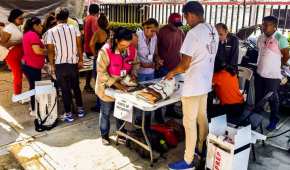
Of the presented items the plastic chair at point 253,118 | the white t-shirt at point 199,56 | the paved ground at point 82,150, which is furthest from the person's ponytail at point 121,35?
the plastic chair at point 253,118

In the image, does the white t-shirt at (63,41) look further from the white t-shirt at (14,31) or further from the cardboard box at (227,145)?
the cardboard box at (227,145)

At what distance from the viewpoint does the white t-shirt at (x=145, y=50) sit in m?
4.58

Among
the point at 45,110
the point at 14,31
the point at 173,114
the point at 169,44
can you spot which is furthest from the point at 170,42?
the point at 14,31

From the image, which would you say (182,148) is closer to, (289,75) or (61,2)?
(289,75)

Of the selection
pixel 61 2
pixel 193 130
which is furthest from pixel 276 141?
pixel 61 2

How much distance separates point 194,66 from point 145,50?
4.98ft

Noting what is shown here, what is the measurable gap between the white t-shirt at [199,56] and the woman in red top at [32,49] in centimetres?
269

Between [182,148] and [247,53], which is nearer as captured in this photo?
[182,148]

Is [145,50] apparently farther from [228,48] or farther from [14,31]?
[14,31]

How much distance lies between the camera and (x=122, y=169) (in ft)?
12.1

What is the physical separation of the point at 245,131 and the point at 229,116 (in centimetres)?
77

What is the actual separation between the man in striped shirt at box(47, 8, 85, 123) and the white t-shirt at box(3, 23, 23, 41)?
40.1 inches

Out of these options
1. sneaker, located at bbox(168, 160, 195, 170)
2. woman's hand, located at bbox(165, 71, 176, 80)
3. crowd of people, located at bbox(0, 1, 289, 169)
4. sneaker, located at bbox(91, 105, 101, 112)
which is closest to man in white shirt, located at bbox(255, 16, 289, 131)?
crowd of people, located at bbox(0, 1, 289, 169)

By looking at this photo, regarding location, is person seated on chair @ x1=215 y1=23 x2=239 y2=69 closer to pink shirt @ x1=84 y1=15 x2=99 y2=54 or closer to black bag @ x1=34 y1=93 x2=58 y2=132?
pink shirt @ x1=84 y1=15 x2=99 y2=54
